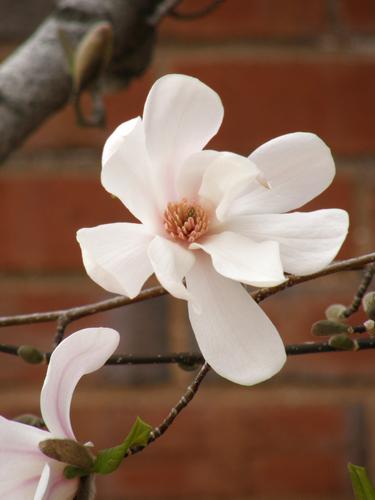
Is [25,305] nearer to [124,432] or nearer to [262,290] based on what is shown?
[124,432]

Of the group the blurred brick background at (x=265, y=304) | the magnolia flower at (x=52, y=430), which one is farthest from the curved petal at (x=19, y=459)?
the blurred brick background at (x=265, y=304)

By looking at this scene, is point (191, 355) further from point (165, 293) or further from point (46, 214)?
point (46, 214)

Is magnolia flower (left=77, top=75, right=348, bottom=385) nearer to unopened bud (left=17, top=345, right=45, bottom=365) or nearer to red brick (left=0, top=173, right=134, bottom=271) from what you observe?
unopened bud (left=17, top=345, right=45, bottom=365)

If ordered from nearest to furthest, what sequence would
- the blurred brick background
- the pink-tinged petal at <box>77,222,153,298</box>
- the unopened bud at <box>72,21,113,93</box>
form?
the pink-tinged petal at <box>77,222,153,298</box> < the unopened bud at <box>72,21,113,93</box> < the blurred brick background

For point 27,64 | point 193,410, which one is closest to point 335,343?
point 27,64

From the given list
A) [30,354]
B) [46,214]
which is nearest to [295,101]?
[46,214]

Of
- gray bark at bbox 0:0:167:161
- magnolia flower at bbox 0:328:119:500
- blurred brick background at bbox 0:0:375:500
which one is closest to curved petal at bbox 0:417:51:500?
magnolia flower at bbox 0:328:119:500

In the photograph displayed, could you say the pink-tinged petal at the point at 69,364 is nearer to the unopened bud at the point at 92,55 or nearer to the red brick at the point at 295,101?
the unopened bud at the point at 92,55
